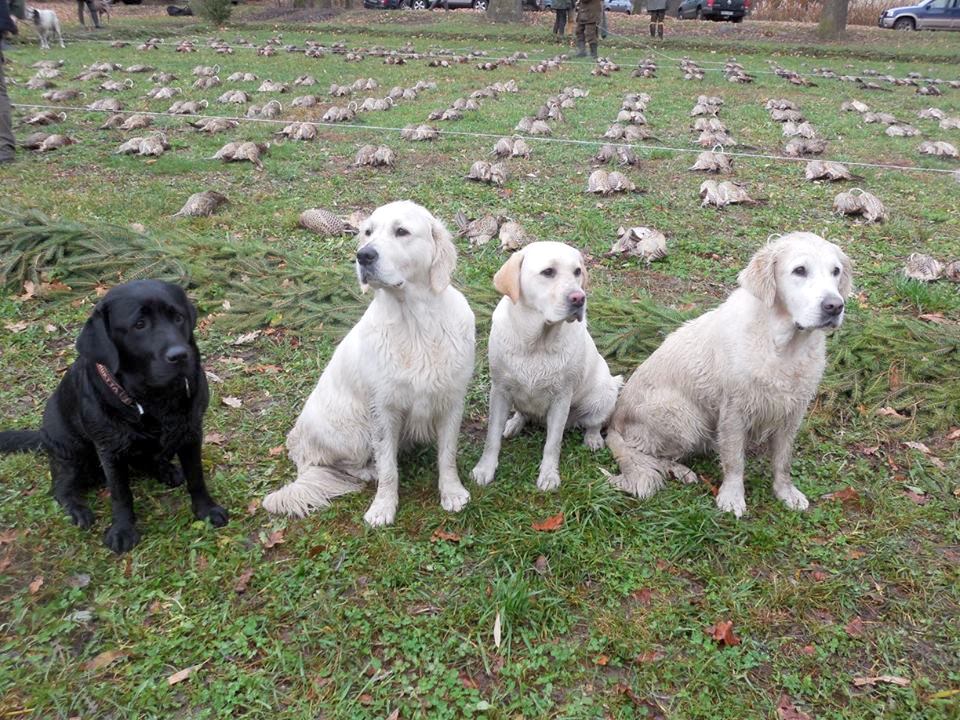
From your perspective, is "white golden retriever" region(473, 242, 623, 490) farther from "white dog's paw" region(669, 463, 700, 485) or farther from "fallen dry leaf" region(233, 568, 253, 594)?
"fallen dry leaf" region(233, 568, 253, 594)

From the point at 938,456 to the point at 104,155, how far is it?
434 inches

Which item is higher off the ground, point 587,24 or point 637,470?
point 587,24

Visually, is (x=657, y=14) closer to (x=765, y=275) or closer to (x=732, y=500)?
(x=765, y=275)

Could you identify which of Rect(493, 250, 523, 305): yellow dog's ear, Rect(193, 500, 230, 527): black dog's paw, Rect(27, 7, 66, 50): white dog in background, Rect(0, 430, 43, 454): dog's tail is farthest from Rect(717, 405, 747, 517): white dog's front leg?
Rect(27, 7, 66, 50): white dog in background

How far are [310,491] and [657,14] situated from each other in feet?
94.4

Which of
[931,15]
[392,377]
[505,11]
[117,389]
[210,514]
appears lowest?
[210,514]

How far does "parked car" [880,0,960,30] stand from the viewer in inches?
1261

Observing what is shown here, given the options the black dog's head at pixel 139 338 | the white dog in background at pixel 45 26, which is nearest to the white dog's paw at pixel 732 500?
the black dog's head at pixel 139 338

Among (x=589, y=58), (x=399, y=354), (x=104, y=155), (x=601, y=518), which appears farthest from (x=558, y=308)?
(x=589, y=58)

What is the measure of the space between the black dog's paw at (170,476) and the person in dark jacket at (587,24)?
22222mm

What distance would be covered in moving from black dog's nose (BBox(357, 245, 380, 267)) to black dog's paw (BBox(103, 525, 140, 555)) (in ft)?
6.09

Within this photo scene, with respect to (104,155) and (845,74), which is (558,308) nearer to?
(104,155)

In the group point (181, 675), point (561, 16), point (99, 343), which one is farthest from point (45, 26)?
point (181, 675)

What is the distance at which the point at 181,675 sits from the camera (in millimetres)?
2766
